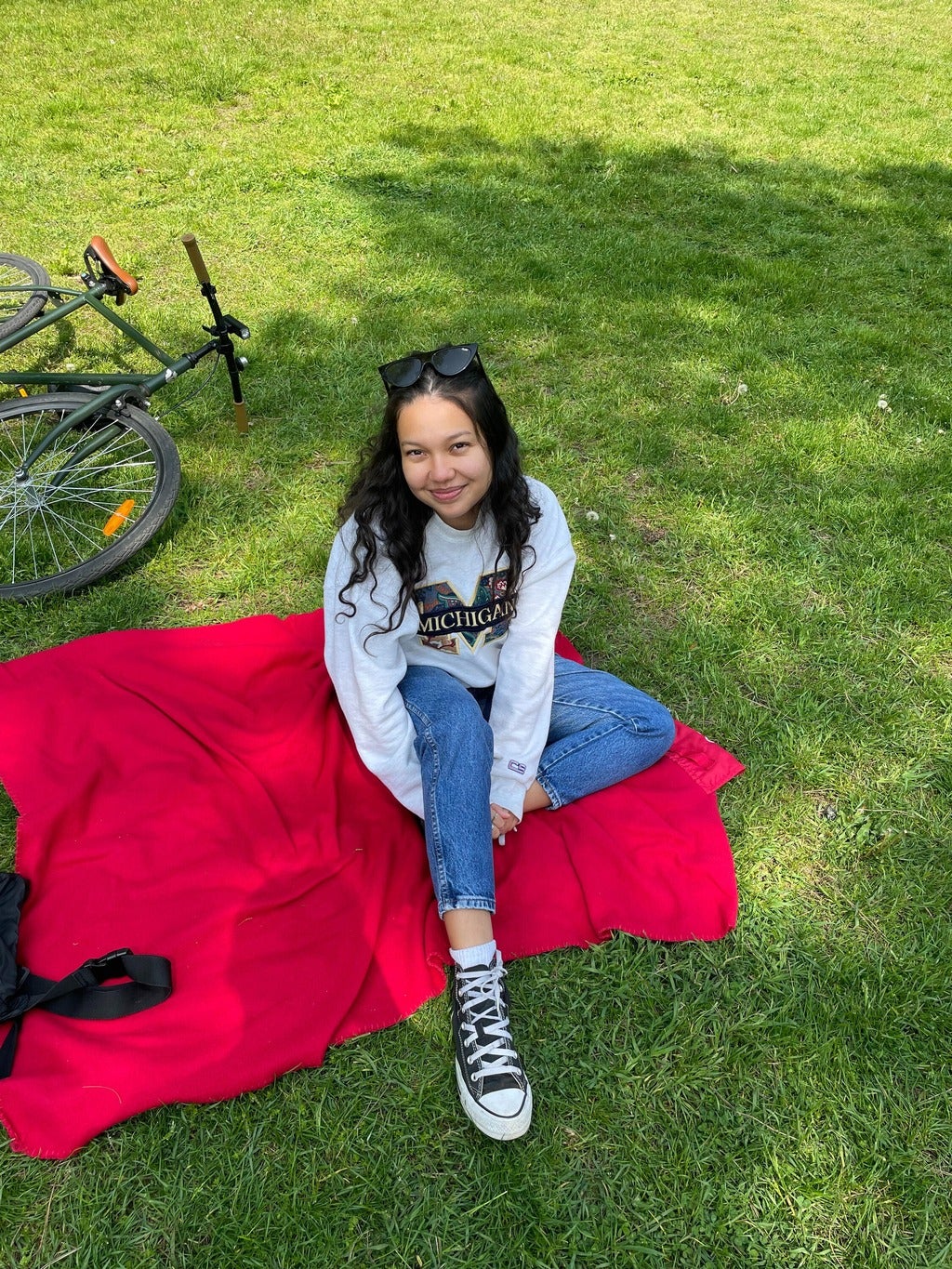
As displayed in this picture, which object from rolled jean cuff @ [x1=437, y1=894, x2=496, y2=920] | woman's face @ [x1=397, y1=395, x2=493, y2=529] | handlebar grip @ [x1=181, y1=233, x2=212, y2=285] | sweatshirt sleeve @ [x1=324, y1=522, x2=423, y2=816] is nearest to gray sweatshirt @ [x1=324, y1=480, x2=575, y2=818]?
sweatshirt sleeve @ [x1=324, y1=522, x2=423, y2=816]

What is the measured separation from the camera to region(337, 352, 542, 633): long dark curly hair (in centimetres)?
233

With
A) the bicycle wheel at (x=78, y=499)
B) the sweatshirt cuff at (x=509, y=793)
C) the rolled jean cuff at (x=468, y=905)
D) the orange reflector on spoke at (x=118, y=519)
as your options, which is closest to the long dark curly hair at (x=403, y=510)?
the sweatshirt cuff at (x=509, y=793)

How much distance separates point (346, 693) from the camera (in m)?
2.42

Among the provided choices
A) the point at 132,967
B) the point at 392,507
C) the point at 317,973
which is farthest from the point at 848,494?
the point at 132,967

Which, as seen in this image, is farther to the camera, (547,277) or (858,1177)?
(547,277)

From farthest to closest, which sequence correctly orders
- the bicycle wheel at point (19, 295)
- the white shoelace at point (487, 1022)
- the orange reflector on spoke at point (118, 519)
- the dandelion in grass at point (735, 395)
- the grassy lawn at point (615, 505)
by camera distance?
the dandelion in grass at point (735, 395), the bicycle wheel at point (19, 295), the orange reflector on spoke at point (118, 519), the white shoelace at point (487, 1022), the grassy lawn at point (615, 505)

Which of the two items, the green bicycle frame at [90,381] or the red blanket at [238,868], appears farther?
the green bicycle frame at [90,381]

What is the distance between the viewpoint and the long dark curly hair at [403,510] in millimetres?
2332

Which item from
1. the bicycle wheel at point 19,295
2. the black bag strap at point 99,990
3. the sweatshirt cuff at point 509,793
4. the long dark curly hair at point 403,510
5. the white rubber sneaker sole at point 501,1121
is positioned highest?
the bicycle wheel at point 19,295

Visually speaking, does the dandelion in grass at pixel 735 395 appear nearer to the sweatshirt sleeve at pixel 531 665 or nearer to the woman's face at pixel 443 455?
the sweatshirt sleeve at pixel 531 665

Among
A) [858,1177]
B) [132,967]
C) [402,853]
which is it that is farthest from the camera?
[402,853]

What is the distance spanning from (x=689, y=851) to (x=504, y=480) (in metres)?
1.29

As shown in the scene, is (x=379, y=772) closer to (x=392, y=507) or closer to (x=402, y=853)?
(x=402, y=853)

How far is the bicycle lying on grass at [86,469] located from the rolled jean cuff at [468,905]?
6.77ft
